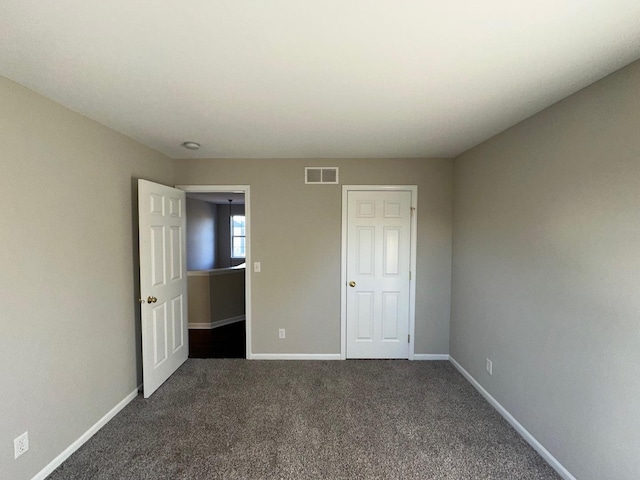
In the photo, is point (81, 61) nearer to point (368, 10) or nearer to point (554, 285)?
point (368, 10)

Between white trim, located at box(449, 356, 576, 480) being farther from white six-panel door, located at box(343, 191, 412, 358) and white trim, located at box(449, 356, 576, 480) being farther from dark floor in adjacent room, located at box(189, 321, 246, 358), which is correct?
dark floor in adjacent room, located at box(189, 321, 246, 358)

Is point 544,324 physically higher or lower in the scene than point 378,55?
lower

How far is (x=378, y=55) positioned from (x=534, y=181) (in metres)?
1.50

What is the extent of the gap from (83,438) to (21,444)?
49cm

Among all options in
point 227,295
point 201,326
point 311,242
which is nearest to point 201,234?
point 227,295

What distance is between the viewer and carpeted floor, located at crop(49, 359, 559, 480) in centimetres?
184

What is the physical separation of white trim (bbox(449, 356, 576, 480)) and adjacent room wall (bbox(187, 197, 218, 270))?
5588 mm

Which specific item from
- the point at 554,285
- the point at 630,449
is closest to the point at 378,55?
the point at 554,285

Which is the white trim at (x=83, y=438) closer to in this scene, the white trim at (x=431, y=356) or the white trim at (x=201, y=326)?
the white trim at (x=201, y=326)

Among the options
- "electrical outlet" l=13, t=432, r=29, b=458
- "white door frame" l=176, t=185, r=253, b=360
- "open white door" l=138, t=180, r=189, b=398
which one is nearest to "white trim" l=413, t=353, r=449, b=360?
"white door frame" l=176, t=185, r=253, b=360

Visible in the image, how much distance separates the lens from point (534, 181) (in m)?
2.05

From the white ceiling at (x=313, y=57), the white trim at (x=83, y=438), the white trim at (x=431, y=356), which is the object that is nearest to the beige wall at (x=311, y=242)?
the white trim at (x=431, y=356)

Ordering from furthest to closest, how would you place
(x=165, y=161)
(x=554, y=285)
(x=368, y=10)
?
(x=165, y=161) < (x=554, y=285) < (x=368, y=10)

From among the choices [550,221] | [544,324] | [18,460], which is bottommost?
[18,460]
